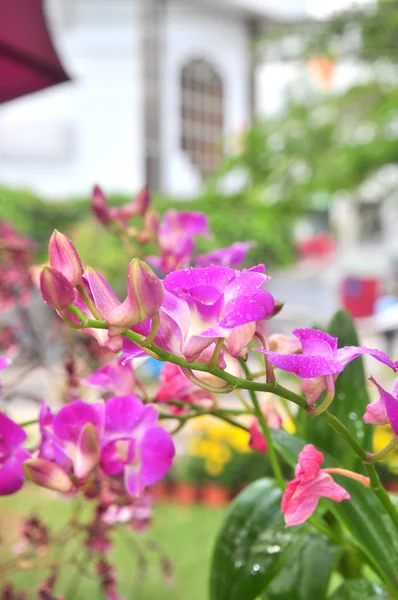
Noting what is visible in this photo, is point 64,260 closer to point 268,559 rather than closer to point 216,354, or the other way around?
point 216,354

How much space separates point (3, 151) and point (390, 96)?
14.7 feet

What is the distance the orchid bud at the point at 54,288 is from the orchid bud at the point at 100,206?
24 cm

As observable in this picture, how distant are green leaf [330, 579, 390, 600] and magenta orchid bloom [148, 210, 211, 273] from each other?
0.69 feet

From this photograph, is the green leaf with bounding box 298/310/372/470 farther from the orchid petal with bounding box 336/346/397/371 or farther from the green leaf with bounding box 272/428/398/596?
the orchid petal with bounding box 336/346/397/371

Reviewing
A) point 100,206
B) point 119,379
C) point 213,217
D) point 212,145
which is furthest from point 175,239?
point 212,145

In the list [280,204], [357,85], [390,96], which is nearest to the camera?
[390,96]

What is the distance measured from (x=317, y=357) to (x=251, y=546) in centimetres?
18

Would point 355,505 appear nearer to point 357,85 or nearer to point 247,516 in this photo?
point 247,516

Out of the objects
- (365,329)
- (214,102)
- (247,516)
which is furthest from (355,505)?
(214,102)

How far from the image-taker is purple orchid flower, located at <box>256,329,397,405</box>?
9.6 inches

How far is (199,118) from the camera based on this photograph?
8.10 m

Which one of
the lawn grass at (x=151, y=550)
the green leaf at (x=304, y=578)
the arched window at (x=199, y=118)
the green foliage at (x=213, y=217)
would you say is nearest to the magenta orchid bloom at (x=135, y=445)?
the green leaf at (x=304, y=578)

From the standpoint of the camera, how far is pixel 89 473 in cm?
30

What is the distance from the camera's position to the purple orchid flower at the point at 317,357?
0.24 metres
